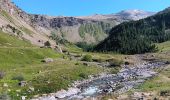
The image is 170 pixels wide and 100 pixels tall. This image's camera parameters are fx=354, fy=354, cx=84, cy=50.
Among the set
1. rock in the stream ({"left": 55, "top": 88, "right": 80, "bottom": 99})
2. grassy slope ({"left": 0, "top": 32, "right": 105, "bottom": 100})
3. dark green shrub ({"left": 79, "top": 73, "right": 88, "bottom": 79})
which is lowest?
rock in the stream ({"left": 55, "top": 88, "right": 80, "bottom": 99})

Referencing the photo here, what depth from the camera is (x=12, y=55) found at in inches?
4377

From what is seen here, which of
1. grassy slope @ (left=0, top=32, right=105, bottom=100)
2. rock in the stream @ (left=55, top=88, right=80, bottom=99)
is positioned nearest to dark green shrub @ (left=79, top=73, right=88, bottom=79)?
grassy slope @ (left=0, top=32, right=105, bottom=100)

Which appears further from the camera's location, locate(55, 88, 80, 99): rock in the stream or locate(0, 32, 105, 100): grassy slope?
locate(0, 32, 105, 100): grassy slope

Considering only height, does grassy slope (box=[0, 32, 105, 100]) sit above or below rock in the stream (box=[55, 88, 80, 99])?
above

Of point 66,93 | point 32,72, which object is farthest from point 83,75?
Result: point 66,93

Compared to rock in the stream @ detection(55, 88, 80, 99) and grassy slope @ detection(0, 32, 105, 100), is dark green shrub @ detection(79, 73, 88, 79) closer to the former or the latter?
grassy slope @ detection(0, 32, 105, 100)

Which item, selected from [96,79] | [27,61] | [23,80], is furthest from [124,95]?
[27,61]

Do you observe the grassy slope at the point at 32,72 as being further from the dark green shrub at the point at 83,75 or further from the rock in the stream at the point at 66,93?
the rock in the stream at the point at 66,93

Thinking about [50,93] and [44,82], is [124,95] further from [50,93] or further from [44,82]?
[44,82]

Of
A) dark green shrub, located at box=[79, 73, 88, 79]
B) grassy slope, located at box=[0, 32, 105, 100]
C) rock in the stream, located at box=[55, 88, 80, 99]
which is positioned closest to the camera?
rock in the stream, located at box=[55, 88, 80, 99]

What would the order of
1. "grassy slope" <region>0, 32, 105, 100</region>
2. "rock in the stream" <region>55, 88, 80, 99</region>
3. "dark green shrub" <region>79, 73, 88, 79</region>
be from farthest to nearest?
"dark green shrub" <region>79, 73, 88, 79</region> < "grassy slope" <region>0, 32, 105, 100</region> < "rock in the stream" <region>55, 88, 80, 99</region>

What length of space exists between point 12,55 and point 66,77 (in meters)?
33.5

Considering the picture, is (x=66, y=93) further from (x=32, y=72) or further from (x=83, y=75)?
(x=83, y=75)

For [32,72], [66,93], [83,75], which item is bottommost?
[66,93]
